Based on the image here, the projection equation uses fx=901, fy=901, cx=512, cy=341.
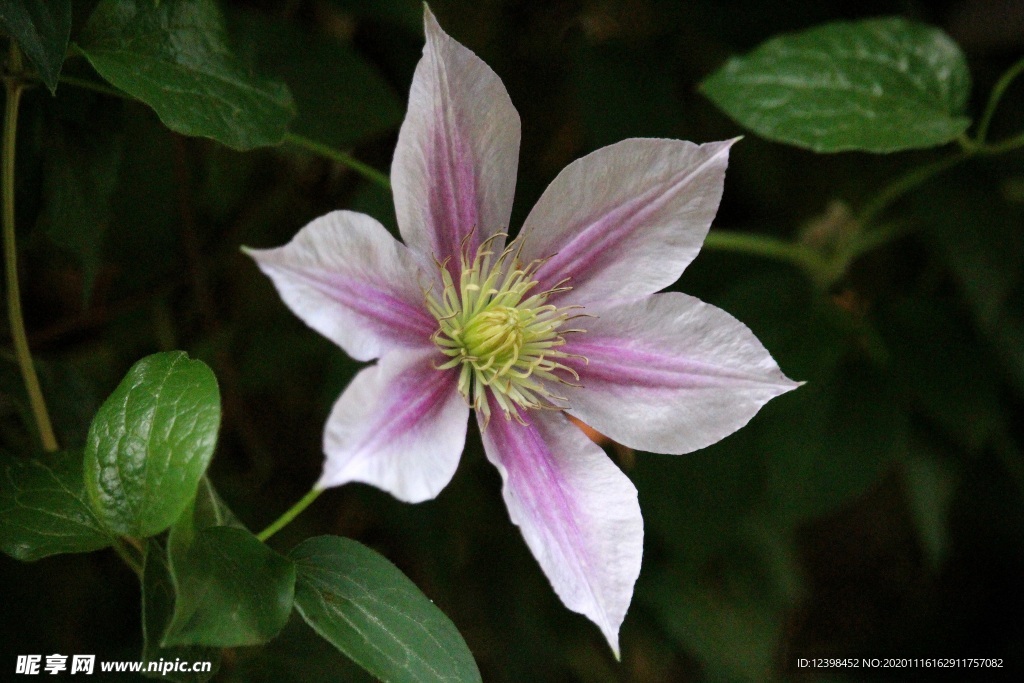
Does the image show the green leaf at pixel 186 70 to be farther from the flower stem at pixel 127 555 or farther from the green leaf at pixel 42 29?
the flower stem at pixel 127 555

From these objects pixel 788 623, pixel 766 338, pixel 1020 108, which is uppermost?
pixel 1020 108

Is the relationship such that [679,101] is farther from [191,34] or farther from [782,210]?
[191,34]

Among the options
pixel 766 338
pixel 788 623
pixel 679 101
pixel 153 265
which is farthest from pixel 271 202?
pixel 788 623

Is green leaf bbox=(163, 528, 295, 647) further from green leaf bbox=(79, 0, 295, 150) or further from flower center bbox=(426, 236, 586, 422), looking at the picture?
green leaf bbox=(79, 0, 295, 150)

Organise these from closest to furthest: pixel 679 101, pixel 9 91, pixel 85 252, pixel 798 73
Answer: pixel 9 91, pixel 85 252, pixel 798 73, pixel 679 101

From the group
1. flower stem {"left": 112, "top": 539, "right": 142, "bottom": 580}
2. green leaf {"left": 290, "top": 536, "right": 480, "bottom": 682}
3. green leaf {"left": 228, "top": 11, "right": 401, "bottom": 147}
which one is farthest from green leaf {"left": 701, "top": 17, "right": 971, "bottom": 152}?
flower stem {"left": 112, "top": 539, "right": 142, "bottom": 580}

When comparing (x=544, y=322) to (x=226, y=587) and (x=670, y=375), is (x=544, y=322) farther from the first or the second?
(x=226, y=587)

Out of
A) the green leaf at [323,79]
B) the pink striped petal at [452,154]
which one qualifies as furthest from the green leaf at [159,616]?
the green leaf at [323,79]
